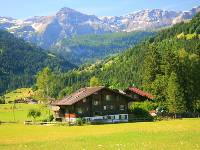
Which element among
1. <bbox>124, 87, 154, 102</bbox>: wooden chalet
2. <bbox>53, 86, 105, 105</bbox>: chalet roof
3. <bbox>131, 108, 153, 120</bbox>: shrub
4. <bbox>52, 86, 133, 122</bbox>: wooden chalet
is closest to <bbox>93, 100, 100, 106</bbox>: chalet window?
<bbox>52, 86, 133, 122</bbox>: wooden chalet

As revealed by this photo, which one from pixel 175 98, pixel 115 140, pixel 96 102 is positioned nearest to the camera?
pixel 115 140

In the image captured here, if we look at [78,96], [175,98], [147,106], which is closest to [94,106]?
[78,96]

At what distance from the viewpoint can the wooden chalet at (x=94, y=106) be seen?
105375 millimetres

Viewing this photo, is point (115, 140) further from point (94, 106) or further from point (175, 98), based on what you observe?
point (94, 106)

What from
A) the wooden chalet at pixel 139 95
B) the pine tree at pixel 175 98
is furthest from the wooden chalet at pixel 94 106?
the wooden chalet at pixel 139 95

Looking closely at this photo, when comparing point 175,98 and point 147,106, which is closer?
point 175,98

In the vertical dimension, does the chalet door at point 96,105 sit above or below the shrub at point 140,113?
above

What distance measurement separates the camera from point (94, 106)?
108312 mm

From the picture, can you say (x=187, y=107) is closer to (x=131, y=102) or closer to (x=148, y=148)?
(x=131, y=102)

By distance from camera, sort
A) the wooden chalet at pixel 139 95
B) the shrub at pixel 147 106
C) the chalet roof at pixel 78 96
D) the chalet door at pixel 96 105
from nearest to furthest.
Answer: the chalet roof at pixel 78 96 → the chalet door at pixel 96 105 → the shrub at pixel 147 106 → the wooden chalet at pixel 139 95

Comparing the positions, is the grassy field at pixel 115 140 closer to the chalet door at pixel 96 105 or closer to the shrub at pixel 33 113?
the chalet door at pixel 96 105

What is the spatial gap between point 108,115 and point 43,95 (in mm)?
41640

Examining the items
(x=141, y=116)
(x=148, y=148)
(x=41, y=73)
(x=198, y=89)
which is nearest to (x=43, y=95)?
(x=41, y=73)

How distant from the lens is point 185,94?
108 metres
